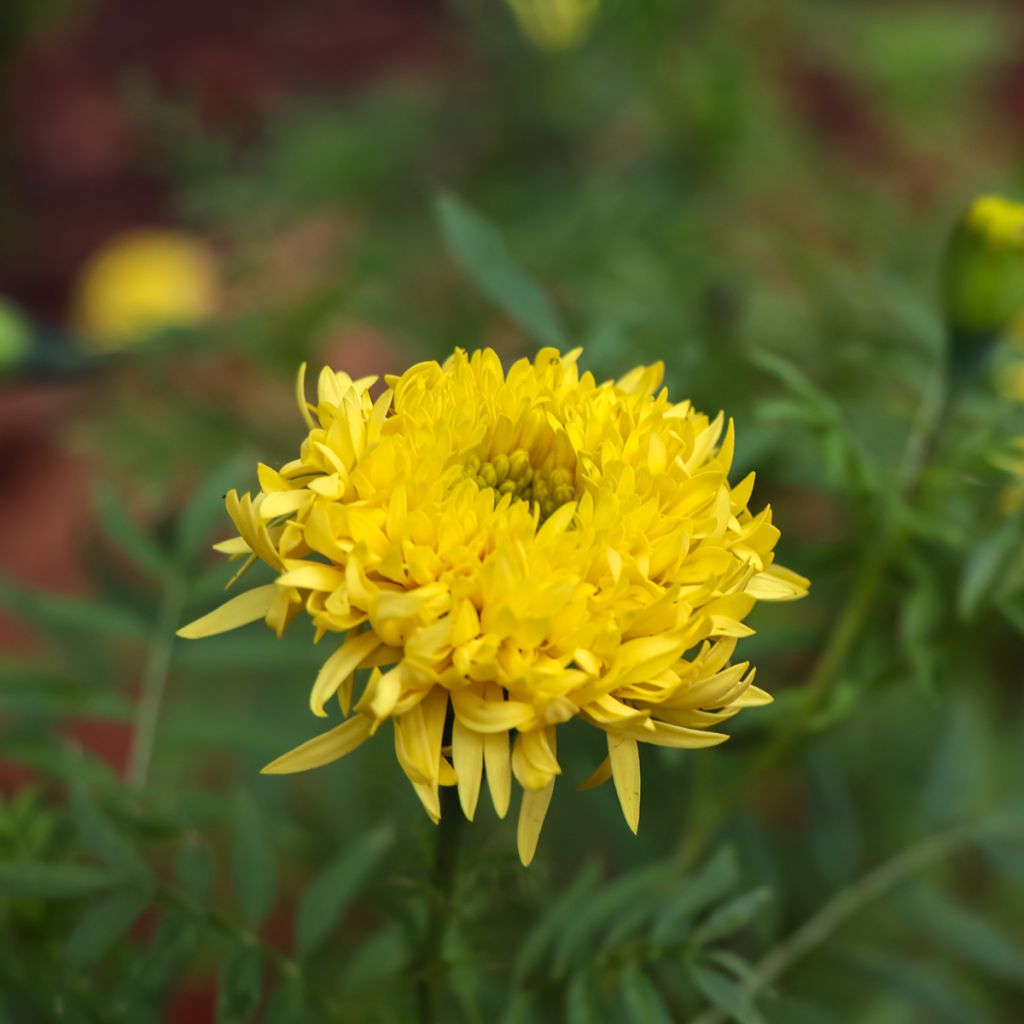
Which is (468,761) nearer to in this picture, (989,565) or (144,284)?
(989,565)

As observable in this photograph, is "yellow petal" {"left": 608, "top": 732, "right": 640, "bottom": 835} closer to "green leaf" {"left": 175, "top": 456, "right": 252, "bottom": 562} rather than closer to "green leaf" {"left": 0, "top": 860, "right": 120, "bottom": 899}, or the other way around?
"green leaf" {"left": 0, "top": 860, "right": 120, "bottom": 899}

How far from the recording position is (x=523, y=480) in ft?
1.77

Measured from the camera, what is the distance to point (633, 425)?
531mm

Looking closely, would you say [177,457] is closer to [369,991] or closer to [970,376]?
[369,991]

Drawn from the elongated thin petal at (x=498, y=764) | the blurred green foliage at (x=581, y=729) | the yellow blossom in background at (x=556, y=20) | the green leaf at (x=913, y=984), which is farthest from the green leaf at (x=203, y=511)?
the yellow blossom in background at (x=556, y=20)

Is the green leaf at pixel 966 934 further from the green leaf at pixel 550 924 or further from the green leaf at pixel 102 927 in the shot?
the green leaf at pixel 102 927

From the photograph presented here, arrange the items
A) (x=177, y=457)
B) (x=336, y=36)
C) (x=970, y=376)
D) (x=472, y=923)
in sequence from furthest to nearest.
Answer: (x=336, y=36) → (x=177, y=457) → (x=970, y=376) → (x=472, y=923)

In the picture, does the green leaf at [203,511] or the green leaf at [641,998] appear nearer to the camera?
the green leaf at [641,998]

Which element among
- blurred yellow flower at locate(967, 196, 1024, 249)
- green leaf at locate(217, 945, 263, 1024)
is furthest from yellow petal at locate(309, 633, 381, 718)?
blurred yellow flower at locate(967, 196, 1024, 249)

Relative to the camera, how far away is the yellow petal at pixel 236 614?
501 millimetres

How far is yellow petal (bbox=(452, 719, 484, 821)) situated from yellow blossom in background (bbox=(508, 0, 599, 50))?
4.06 feet

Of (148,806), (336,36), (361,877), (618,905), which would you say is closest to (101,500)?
(148,806)

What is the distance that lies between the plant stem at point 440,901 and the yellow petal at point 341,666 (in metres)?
0.09

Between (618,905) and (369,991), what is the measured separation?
0.22 meters
